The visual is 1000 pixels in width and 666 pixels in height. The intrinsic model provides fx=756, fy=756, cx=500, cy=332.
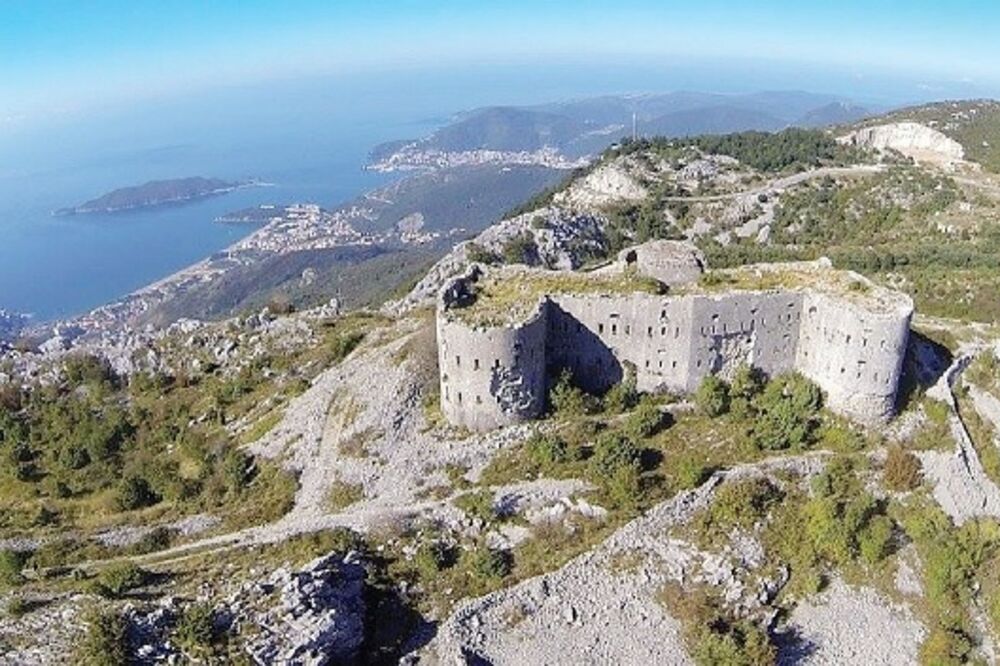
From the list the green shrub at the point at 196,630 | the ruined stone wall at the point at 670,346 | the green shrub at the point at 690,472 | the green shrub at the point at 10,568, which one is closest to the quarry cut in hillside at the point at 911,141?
the ruined stone wall at the point at 670,346

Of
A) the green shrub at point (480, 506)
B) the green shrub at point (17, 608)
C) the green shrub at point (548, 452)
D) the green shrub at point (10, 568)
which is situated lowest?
the green shrub at point (10, 568)

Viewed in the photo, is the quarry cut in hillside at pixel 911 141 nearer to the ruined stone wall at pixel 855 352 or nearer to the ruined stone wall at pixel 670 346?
the ruined stone wall at pixel 855 352

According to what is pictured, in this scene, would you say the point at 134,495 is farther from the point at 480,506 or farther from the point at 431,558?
the point at 480,506

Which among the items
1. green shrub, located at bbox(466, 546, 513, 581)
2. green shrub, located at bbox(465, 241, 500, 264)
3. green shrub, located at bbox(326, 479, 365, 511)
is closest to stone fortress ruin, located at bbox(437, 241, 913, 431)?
green shrub, located at bbox(326, 479, 365, 511)

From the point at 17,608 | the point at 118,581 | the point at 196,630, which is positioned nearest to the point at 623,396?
the point at 196,630

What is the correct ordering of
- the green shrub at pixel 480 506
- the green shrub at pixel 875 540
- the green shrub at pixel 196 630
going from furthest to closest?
the green shrub at pixel 480 506 < the green shrub at pixel 875 540 < the green shrub at pixel 196 630

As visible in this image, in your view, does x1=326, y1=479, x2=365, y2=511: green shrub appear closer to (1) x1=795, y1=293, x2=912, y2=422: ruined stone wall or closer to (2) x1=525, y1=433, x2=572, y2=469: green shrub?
(2) x1=525, y1=433, x2=572, y2=469: green shrub

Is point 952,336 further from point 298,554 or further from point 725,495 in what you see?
point 298,554

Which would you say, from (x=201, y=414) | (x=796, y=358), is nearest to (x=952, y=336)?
(x=796, y=358)
